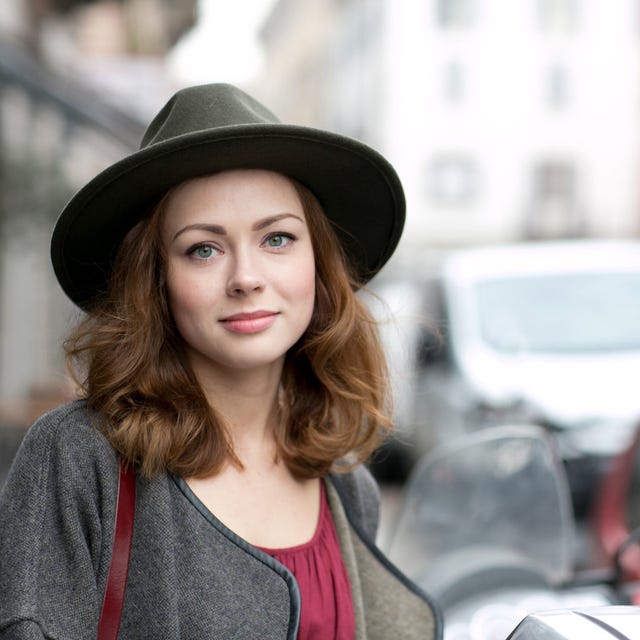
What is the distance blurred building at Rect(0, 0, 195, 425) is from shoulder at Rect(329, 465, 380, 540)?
502 centimetres

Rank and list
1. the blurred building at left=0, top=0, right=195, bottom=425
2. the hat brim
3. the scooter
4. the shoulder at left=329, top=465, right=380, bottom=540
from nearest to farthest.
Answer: the hat brim < the shoulder at left=329, top=465, right=380, bottom=540 < the scooter < the blurred building at left=0, top=0, right=195, bottom=425

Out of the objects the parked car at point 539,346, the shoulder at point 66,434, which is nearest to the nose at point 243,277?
the shoulder at point 66,434

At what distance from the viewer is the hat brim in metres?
1.87

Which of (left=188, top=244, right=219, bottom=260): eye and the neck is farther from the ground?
(left=188, top=244, right=219, bottom=260): eye

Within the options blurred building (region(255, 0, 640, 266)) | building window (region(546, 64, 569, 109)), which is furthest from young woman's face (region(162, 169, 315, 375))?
building window (region(546, 64, 569, 109))

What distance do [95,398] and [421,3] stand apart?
35329 mm

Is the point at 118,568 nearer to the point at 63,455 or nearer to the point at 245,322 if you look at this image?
the point at 63,455

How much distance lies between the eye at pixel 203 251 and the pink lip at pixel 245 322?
0.12 meters

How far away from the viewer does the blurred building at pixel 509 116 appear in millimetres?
34781

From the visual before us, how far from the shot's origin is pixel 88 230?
203 cm

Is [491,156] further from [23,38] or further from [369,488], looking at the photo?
[369,488]

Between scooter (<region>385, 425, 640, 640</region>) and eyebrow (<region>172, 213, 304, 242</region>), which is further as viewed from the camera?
scooter (<region>385, 425, 640, 640</region>)

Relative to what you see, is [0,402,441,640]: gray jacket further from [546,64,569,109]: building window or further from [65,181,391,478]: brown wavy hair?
[546,64,569,109]: building window

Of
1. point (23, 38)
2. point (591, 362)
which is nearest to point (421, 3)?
point (23, 38)
